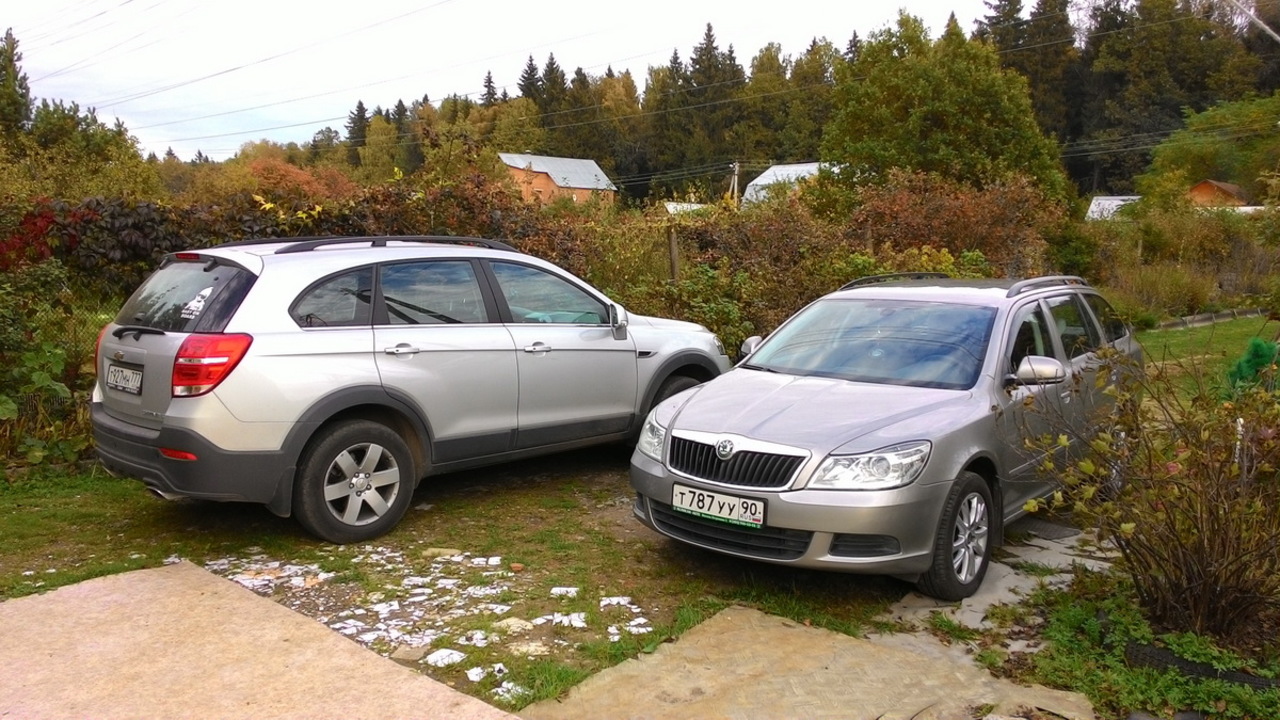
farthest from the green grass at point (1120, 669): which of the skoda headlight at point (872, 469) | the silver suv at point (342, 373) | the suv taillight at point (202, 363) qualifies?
the suv taillight at point (202, 363)

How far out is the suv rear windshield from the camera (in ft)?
16.8

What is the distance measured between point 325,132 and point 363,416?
119m

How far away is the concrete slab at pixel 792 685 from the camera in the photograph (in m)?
3.66

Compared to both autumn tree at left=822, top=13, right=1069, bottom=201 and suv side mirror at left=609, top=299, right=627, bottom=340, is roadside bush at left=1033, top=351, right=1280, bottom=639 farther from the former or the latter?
autumn tree at left=822, top=13, right=1069, bottom=201

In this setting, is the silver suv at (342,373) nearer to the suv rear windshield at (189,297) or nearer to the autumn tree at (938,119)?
the suv rear windshield at (189,297)

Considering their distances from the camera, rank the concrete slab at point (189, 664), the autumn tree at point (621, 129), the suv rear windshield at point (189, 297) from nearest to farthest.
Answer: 1. the concrete slab at point (189, 664)
2. the suv rear windshield at point (189, 297)
3. the autumn tree at point (621, 129)

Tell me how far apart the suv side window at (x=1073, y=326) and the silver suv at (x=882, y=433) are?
0.02 metres

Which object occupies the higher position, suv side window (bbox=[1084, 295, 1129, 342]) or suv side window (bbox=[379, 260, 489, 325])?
suv side window (bbox=[379, 260, 489, 325])

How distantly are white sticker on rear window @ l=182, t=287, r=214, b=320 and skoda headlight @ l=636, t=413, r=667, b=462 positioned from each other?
2.48 metres

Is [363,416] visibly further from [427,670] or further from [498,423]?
[427,670]

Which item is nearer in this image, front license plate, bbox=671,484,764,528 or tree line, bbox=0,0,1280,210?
front license plate, bbox=671,484,764,528

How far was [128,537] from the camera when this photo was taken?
567 centimetres

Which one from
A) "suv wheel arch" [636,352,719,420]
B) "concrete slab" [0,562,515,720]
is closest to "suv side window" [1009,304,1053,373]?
"suv wheel arch" [636,352,719,420]

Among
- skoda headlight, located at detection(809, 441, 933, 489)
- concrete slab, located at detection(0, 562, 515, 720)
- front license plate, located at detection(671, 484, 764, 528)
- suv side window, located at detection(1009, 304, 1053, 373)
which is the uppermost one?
suv side window, located at detection(1009, 304, 1053, 373)
